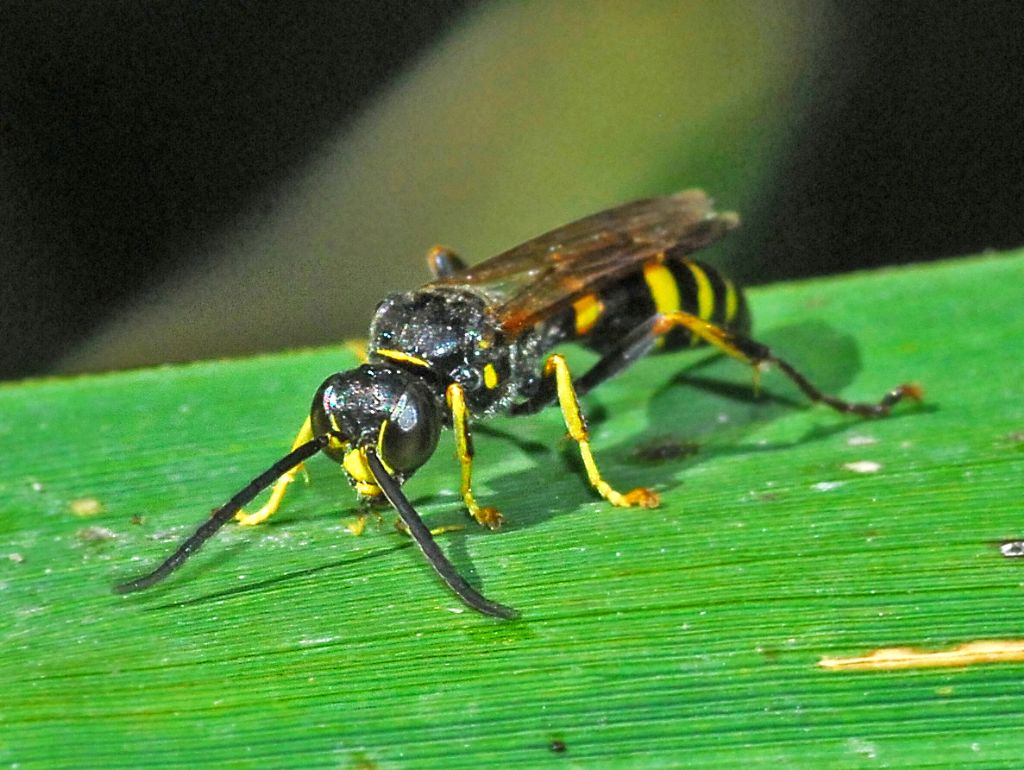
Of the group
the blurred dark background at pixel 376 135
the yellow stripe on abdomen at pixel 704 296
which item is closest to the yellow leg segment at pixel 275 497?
the yellow stripe on abdomen at pixel 704 296

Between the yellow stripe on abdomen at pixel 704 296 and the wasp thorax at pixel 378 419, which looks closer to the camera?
the wasp thorax at pixel 378 419

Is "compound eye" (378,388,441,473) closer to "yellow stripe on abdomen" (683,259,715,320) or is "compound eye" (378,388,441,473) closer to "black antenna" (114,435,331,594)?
"black antenna" (114,435,331,594)

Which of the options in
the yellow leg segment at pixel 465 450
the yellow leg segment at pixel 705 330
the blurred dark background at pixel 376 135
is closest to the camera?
the yellow leg segment at pixel 465 450

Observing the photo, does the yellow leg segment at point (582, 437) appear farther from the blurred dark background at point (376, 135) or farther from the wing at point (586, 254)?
the blurred dark background at point (376, 135)

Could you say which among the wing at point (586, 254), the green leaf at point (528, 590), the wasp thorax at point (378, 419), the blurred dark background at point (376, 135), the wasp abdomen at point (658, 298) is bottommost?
the green leaf at point (528, 590)

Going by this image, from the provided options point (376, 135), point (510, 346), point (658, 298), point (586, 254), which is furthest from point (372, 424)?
point (376, 135)

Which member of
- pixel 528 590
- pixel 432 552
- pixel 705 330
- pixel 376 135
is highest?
pixel 376 135

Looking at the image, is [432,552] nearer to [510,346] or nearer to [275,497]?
[275,497]
